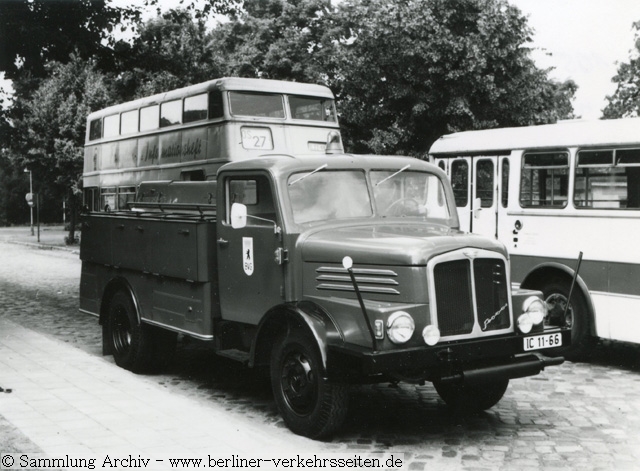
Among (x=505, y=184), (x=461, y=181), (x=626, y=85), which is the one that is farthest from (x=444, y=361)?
(x=626, y=85)

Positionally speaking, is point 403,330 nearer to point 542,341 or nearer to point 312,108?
point 542,341

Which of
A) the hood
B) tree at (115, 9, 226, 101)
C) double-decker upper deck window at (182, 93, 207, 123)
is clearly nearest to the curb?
tree at (115, 9, 226, 101)

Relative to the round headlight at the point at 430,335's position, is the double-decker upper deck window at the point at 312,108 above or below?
above

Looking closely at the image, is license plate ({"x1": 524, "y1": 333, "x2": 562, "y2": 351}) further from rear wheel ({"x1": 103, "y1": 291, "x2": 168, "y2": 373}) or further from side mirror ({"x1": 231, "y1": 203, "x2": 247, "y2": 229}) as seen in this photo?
rear wheel ({"x1": 103, "y1": 291, "x2": 168, "y2": 373})

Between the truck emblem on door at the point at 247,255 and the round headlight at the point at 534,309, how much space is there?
253 centimetres

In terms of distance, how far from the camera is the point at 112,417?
22.8 feet

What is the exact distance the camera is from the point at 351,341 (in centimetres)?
652

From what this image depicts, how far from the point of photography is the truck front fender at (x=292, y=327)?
6.56 meters

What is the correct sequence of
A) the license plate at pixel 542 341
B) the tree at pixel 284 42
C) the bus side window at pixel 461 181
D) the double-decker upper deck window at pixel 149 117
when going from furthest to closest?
the tree at pixel 284 42, the double-decker upper deck window at pixel 149 117, the bus side window at pixel 461 181, the license plate at pixel 542 341

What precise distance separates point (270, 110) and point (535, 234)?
297 inches

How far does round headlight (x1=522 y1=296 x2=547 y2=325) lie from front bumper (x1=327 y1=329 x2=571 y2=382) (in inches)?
10.4

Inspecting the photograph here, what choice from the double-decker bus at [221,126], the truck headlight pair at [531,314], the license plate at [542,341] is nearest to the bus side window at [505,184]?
the truck headlight pair at [531,314]

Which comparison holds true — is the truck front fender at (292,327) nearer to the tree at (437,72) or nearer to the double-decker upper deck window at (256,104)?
the double-decker upper deck window at (256,104)

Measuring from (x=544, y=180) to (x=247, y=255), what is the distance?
507 cm
